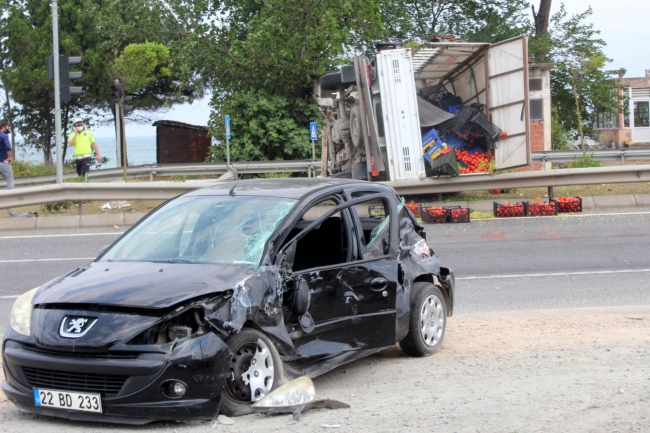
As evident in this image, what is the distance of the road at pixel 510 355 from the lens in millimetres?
4688

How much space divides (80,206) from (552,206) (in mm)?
9253

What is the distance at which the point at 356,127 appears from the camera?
596 inches

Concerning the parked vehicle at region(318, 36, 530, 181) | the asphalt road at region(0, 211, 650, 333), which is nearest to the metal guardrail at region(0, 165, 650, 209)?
the parked vehicle at region(318, 36, 530, 181)

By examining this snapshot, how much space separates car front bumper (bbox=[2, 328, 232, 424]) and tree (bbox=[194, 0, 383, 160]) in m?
19.8

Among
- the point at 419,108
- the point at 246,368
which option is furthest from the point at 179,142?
the point at 246,368

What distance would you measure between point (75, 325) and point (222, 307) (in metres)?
0.86

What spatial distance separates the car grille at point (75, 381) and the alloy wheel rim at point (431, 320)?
112 inches

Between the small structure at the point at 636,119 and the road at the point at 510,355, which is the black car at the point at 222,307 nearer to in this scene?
the road at the point at 510,355

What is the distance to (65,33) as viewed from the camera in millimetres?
33156

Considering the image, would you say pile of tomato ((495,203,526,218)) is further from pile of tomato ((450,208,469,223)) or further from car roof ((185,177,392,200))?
car roof ((185,177,392,200))

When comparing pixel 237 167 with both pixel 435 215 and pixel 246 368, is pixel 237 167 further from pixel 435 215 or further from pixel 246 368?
pixel 246 368

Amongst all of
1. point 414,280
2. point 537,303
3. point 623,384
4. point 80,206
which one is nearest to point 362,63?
point 80,206

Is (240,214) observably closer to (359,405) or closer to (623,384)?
(359,405)

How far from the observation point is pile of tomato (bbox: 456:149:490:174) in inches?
632
